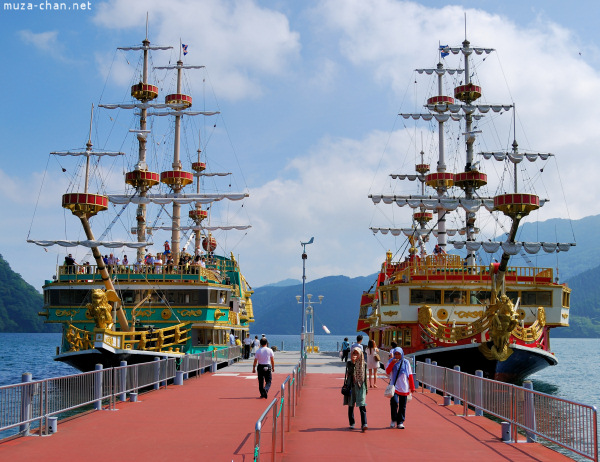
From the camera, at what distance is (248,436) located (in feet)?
43.9

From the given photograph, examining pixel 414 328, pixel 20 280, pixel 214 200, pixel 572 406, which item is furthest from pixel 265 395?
pixel 20 280

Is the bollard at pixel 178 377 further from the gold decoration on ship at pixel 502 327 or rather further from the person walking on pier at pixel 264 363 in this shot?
the gold decoration on ship at pixel 502 327

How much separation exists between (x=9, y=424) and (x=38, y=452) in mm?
1248

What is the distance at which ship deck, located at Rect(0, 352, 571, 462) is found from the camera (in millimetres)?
11758

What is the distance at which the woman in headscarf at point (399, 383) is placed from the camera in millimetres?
14766

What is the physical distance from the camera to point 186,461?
11.2 m

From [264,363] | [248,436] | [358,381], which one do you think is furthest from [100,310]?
[358,381]

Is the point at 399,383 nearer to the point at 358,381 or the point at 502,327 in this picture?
the point at 358,381

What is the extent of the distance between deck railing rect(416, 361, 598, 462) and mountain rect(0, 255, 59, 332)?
183m

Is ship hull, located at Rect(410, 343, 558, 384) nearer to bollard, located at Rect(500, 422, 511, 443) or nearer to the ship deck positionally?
the ship deck

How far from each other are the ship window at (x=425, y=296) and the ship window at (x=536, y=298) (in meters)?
4.37

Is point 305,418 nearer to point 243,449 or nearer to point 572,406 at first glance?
point 243,449

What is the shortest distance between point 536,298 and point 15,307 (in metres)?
172

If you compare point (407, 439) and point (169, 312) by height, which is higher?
point (169, 312)
